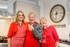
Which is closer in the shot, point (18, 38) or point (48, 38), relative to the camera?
point (18, 38)

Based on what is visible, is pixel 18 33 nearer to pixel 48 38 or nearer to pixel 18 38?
pixel 18 38

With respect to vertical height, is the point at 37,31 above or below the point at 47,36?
above

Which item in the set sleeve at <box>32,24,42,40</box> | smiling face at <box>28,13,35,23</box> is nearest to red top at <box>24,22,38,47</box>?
sleeve at <box>32,24,42,40</box>

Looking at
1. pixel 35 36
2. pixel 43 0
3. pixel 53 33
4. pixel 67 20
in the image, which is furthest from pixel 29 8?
pixel 35 36

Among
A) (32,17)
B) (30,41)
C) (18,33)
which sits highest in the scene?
(32,17)

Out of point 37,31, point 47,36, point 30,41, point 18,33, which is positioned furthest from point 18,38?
point 47,36

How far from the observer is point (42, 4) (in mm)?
4543

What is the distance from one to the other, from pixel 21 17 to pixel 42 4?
2.51 m

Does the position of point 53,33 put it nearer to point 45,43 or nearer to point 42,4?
point 45,43

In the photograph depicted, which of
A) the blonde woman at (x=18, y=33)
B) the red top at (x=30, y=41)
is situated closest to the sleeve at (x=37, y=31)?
the red top at (x=30, y=41)


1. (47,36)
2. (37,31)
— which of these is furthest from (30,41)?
(47,36)

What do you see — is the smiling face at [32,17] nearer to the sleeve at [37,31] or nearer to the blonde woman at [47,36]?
the sleeve at [37,31]

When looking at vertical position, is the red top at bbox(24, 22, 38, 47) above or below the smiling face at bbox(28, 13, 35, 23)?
below

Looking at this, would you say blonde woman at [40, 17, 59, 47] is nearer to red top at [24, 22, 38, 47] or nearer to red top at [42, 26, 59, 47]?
red top at [42, 26, 59, 47]
